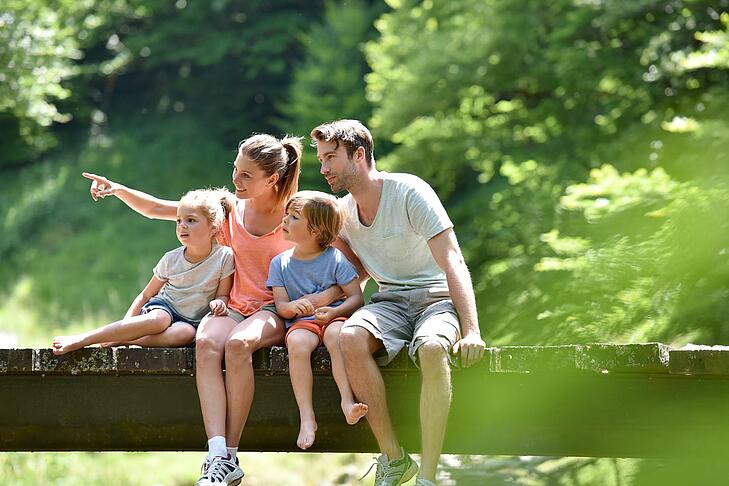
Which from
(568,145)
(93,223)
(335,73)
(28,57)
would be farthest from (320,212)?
(93,223)

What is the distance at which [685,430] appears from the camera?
16.0 ft

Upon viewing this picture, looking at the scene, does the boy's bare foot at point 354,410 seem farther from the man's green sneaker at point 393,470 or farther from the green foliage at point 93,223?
the green foliage at point 93,223

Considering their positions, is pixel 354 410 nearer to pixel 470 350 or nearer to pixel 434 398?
pixel 434 398

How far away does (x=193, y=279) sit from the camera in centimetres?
507

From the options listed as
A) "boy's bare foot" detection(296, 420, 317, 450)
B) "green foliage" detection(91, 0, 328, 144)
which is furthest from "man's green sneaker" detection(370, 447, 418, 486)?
"green foliage" detection(91, 0, 328, 144)

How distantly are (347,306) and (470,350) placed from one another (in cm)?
63

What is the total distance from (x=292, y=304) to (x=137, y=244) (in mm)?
21472

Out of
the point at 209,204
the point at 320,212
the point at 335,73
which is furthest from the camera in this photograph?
the point at 335,73

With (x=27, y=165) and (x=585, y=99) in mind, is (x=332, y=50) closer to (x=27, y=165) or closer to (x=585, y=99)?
(x=27, y=165)

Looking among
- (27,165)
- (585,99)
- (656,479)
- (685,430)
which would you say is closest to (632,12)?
(585,99)

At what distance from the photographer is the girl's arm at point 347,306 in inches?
188

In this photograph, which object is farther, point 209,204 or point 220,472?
point 209,204

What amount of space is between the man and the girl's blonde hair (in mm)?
249

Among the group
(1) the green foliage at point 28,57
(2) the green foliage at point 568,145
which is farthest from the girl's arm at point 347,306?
(1) the green foliage at point 28,57
